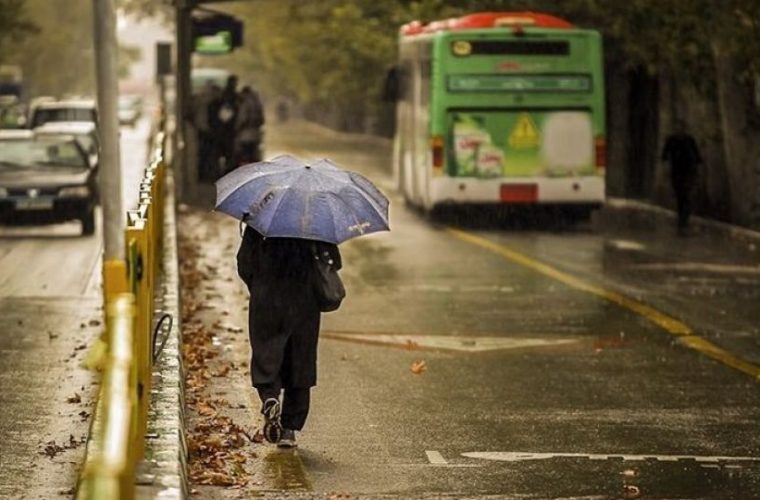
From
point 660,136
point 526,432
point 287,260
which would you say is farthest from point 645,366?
point 660,136

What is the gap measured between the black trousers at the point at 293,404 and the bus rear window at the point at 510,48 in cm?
1947

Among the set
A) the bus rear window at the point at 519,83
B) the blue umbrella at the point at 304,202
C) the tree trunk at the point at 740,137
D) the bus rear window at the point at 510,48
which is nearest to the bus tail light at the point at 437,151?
the bus rear window at the point at 519,83

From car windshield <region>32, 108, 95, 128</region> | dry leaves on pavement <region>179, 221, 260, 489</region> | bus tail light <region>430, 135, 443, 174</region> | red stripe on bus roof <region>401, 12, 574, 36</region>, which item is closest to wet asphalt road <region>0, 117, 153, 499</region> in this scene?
dry leaves on pavement <region>179, 221, 260, 489</region>

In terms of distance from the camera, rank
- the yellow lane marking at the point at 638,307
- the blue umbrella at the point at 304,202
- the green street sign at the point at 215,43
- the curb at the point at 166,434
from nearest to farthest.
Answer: the curb at the point at 166,434, the blue umbrella at the point at 304,202, the yellow lane marking at the point at 638,307, the green street sign at the point at 215,43

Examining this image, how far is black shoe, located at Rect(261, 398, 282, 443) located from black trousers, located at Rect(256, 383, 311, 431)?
0.03 metres

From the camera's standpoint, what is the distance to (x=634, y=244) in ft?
90.0

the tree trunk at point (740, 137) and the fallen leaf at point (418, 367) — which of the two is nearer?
the fallen leaf at point (418, 367)

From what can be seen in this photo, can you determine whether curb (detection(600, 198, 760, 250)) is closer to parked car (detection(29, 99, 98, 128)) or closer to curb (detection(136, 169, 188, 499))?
→ curb (detection(136, 169, 188, 499))

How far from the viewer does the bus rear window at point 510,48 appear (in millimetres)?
30438

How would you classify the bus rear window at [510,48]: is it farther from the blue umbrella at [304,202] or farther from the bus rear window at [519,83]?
the blue umbrella at [304,202]

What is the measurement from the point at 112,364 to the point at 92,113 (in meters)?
45.4

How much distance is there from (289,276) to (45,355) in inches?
191

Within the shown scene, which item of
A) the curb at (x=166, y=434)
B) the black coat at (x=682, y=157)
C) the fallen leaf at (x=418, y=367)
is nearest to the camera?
the curb at (x=166, y=434)

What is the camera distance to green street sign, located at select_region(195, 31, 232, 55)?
118 feet
